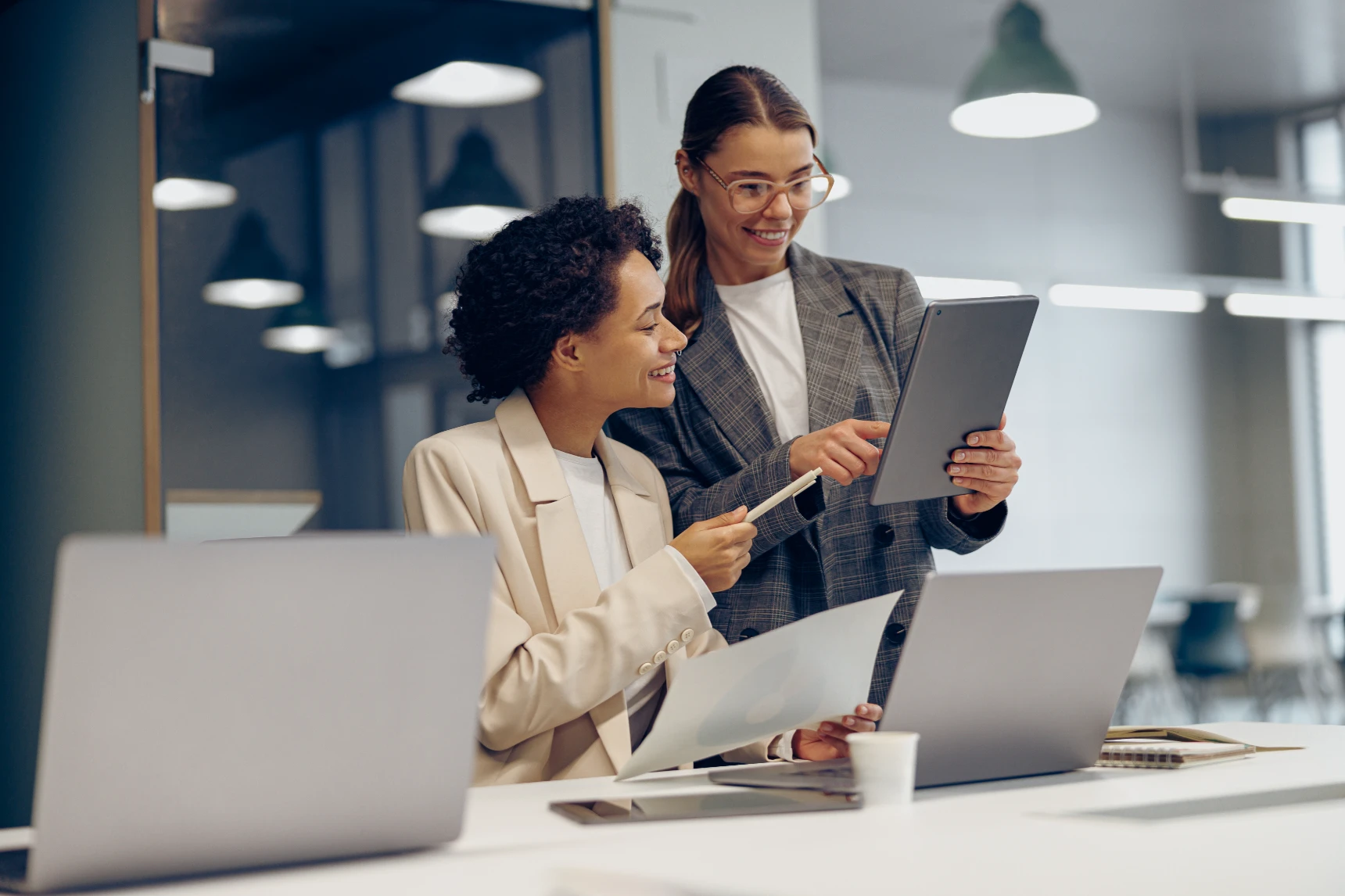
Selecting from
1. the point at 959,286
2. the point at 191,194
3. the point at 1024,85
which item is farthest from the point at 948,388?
the point at 959,286

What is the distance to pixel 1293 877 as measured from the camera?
98 centimetres

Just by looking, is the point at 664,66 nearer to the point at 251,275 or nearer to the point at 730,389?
the point at 251,275

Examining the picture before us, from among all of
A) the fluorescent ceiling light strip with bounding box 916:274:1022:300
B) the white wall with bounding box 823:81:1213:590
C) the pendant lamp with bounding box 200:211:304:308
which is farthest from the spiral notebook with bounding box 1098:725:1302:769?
the white wall with bounding box 823:81:1213:590

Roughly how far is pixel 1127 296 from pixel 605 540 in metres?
6.73

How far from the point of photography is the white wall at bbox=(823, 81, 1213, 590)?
8.17 metres

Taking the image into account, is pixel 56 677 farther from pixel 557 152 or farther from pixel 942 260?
pixel 942 260

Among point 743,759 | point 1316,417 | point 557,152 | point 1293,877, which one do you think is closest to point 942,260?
point 1316,417

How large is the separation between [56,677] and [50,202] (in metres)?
2.47

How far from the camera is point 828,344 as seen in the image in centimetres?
219

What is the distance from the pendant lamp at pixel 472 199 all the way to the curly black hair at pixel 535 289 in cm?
133

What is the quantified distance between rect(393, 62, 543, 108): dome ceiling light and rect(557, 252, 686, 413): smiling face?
1.54 meters

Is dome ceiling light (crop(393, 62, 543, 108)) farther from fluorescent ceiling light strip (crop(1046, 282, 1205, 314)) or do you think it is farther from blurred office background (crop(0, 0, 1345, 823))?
fluorescent ceiling light strip (crop(1046, 282, 1205, 314))

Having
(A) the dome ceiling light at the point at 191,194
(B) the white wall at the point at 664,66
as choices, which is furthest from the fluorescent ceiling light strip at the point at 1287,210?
(A) the dome ceiling light at the point at 191,194

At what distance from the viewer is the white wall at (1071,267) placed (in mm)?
8172
